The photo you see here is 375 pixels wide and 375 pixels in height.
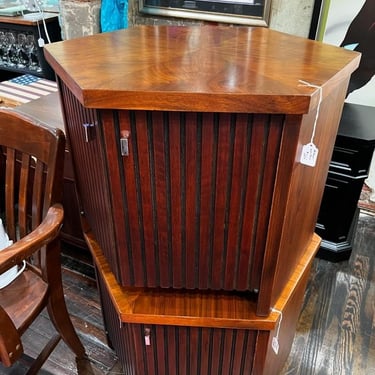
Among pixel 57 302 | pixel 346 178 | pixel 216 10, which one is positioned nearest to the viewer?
pixel 57 302

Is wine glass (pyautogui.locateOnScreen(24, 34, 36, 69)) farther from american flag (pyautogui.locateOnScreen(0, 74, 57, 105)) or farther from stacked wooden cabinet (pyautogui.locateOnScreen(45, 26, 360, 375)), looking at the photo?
stacked wooden cabinet (pyautogui.locateOnScreen(45, 26, 360, 375))

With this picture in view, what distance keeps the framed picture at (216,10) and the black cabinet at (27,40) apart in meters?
0.55

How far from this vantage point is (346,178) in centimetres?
172

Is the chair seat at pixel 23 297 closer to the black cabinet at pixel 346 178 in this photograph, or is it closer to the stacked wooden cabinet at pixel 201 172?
the stacked wooden cabinet at pixel 201 172

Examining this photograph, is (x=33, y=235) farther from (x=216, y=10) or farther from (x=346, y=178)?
(x=216, y=10)

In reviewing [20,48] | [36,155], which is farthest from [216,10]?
[36,155]

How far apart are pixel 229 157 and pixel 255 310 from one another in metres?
0.45

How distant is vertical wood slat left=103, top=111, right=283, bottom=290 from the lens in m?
0.68

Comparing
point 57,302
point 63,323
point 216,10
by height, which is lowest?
point 63,323

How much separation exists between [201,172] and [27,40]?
6.17ft

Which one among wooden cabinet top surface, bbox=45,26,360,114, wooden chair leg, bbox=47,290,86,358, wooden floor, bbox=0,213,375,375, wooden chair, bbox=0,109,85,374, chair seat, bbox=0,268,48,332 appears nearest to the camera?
wooden cabinet top surface, bbox=45,26,360,114

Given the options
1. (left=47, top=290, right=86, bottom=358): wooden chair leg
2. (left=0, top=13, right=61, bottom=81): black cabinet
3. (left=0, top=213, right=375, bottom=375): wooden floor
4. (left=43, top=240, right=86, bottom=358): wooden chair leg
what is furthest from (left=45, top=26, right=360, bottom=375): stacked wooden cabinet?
(left=0, top=13, right=61, bottom=81): black cabinet

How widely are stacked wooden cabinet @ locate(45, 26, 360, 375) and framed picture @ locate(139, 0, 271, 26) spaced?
0.83 meters

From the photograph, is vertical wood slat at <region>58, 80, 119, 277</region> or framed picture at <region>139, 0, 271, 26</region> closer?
vertical wood slat at <region>58, 80, 119, 277</region>
